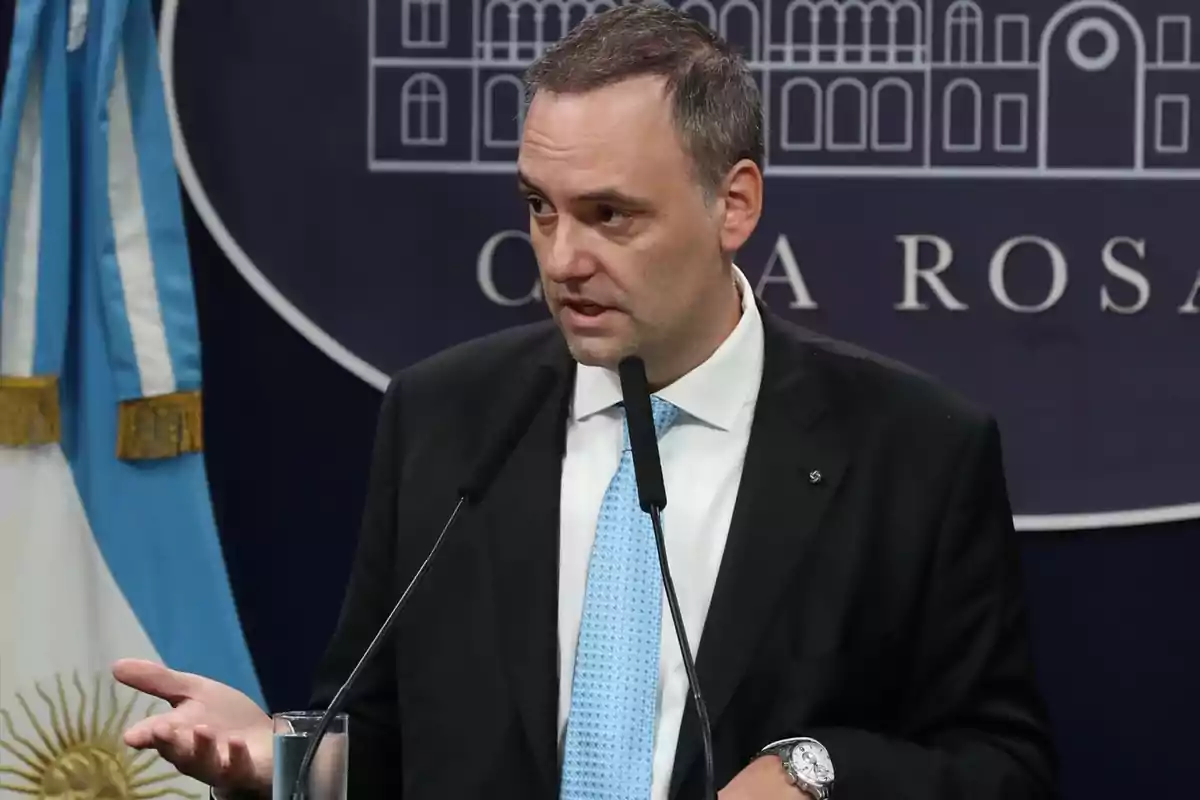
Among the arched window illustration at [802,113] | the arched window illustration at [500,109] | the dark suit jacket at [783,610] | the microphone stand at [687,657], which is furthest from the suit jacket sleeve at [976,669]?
the arched window illustration at [500,109]

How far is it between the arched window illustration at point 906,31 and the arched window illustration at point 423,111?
0.74 meters

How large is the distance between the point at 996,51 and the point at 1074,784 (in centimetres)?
120

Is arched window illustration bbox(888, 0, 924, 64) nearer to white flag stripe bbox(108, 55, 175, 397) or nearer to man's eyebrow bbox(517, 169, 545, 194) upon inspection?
man's eyebrow bbox(517, 169, 545, 194)

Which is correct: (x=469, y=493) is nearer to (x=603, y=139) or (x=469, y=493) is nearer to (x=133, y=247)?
(x=603, y=139)

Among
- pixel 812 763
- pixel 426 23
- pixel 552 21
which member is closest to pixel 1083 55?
pixel 552 21

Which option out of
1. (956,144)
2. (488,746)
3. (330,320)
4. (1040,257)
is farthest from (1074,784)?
(330,320)

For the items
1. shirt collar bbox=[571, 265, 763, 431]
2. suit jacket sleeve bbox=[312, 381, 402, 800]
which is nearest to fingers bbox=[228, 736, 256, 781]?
suit jacket sleeve bbox=[312, 381, 402, 800]

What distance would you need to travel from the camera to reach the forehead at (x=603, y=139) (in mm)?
1692

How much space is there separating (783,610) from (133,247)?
1324mm

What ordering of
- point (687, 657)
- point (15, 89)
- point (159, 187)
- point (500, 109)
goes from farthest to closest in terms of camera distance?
point (500, 109)
point (159, 187)
point (15, 89)
point (687, 657)

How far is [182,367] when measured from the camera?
264 centimetres

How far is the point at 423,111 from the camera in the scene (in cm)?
274

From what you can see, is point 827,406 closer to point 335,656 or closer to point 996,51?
point 335,656

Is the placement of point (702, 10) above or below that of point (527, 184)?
above
